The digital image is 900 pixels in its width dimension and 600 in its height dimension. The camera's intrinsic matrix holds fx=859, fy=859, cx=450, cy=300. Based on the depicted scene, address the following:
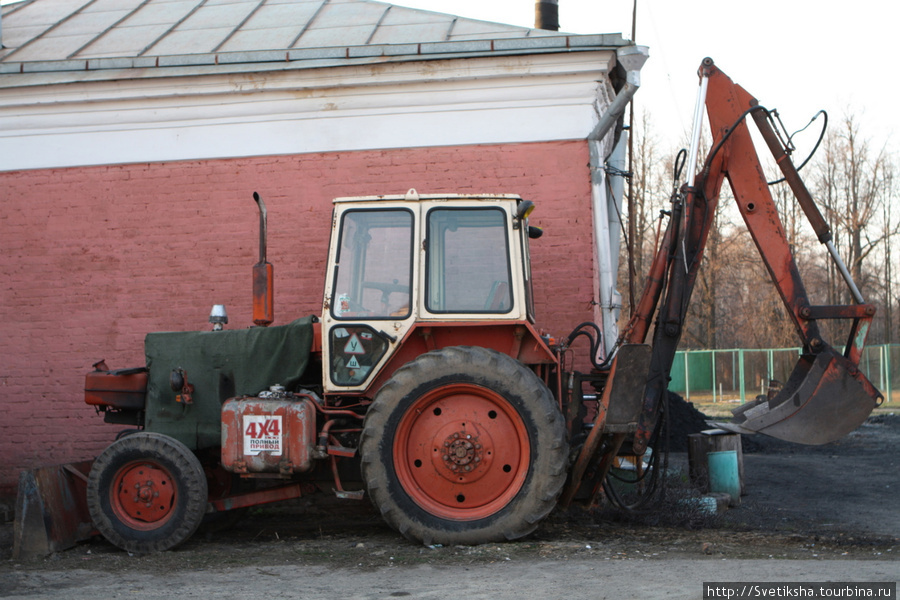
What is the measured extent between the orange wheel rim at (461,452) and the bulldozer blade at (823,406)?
71.0 inches

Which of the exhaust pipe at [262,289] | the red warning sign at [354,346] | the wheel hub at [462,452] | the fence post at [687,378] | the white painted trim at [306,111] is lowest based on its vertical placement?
the fence post at [687,378]

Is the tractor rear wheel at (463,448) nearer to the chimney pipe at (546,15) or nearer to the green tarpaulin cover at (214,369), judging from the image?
the green tarpaulin cover at (214,369)

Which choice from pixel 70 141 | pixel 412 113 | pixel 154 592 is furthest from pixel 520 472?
pixel 70 141

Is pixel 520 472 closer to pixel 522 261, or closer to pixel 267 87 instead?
pixel 522 261

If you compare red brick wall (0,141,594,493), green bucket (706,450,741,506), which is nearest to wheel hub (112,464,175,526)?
red brick wall (0,141,594,493)

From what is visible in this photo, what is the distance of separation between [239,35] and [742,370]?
70.1 feet

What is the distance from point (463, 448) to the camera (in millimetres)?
5520

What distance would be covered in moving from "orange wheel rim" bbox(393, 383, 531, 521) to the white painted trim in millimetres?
3374

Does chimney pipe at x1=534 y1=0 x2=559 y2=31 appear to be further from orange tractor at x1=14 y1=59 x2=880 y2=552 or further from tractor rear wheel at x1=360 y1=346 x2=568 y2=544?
tractor rear wheel at x1=360 y1=346 x2=568 y2=544

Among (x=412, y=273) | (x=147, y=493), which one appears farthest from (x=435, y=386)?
(x=147, y=493)

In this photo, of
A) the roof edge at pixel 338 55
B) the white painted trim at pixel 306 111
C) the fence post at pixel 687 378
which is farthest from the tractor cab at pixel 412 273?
the fence post at pixel 687 378

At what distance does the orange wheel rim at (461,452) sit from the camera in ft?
18.1

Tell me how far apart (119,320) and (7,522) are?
2.13 meters

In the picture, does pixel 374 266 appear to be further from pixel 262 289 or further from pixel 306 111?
pixel 306 111
